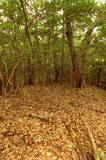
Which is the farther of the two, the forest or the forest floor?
the forest

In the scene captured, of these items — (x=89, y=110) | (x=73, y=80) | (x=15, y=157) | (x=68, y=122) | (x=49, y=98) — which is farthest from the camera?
(x=73, y=80)

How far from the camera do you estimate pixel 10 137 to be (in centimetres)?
211

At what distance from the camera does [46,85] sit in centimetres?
545

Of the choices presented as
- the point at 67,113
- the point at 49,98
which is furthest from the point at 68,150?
the point at 49,98

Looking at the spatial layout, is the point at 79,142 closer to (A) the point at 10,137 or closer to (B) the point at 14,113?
(A) the point at 10,137

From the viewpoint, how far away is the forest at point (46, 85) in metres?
2.03

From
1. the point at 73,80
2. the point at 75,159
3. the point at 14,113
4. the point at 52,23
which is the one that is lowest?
the point at 75,159

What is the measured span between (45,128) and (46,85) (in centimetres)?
307

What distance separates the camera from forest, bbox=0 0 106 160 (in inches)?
79.7

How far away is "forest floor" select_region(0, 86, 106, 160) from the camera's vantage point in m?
1.91

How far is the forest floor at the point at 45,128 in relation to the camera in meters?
1.91

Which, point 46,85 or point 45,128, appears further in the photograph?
point 46,85

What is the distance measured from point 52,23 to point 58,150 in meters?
2.98

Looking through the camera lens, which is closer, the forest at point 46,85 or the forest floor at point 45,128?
the forest floor at point 45,128
